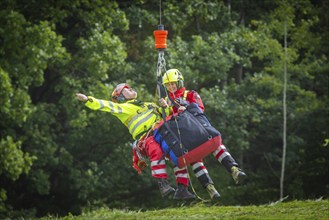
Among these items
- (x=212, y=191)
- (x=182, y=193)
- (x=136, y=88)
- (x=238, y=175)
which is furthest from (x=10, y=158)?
(x=238, y=175)

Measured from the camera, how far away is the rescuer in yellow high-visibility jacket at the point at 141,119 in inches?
406

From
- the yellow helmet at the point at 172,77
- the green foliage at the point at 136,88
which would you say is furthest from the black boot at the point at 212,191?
the green foliage at the point at 136,88

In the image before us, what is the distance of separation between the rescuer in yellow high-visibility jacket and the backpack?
0.52 ft

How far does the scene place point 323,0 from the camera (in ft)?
95.8

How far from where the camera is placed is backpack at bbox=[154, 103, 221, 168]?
10.1 m

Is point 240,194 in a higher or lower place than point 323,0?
lower

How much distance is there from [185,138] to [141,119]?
2.86ft

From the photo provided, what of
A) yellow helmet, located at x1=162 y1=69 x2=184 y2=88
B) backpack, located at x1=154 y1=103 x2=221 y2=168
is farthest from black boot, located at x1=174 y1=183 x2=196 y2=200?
yellow helmet, located at x1=162 y1=69 x2=184 y2=88

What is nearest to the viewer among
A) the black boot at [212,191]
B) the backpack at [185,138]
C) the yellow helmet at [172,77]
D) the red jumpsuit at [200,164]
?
the backpack at [185,138]

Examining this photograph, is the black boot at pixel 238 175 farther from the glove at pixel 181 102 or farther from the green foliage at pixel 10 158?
the green foliage at pixel 10 158

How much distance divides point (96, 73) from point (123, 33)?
4502 millimetres

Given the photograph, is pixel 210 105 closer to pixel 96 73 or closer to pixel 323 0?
pixel 96 73

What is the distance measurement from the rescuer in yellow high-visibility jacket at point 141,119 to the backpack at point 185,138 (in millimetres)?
159

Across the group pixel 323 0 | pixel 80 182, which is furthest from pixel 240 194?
pixel 323 0
